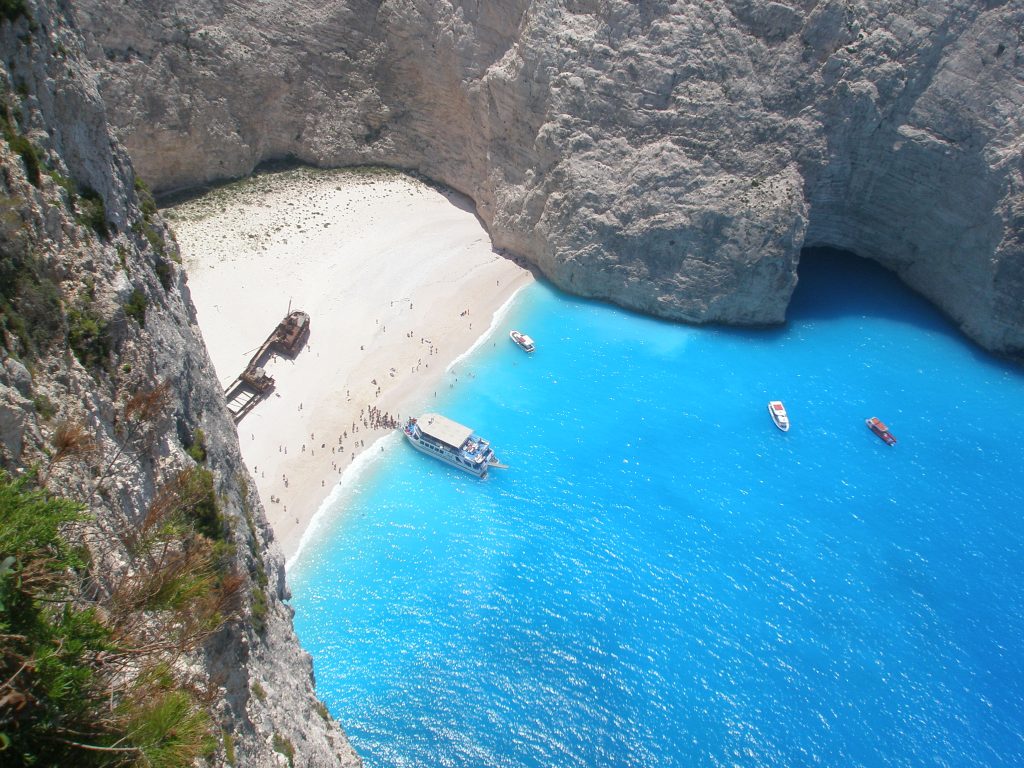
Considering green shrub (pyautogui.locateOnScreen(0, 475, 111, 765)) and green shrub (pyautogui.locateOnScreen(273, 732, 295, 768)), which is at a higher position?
green shrub (pyautogui.locateOnScreen(0, 475, 111, 765))

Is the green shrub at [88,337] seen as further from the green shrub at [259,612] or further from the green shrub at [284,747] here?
the green shrub at [284,747]

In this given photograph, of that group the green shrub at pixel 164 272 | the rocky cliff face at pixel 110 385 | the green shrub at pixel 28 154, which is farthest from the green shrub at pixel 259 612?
the green shrub at pixel 28 154

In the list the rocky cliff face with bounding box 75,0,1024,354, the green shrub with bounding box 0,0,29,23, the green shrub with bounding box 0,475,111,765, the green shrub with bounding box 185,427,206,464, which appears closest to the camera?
the green shrub with bounding box 0,475,111,765

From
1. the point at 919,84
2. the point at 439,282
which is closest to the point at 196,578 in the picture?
the point at 439,282

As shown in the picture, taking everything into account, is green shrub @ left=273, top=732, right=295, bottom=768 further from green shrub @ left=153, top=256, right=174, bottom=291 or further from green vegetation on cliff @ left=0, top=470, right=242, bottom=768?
green shrub @ left=153, top=256, right=174, bottom=291

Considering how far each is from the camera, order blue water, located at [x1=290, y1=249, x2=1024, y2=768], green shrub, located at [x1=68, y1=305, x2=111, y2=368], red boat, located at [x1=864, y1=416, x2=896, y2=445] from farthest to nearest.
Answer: red boat, located at [x1=864, y1=416, x2=896, y2=445] < blue water, located at [x1=290, y1=249, x2=1024, y2=768] < green shrub, located at [x1=68, y1=305, x2=111, y2=368]

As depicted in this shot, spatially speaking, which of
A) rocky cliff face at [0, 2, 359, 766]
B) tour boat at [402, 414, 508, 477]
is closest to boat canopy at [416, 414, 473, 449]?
tour boat at [402, 414, 508, 477]

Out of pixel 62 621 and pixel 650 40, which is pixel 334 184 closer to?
pixel 650 40
